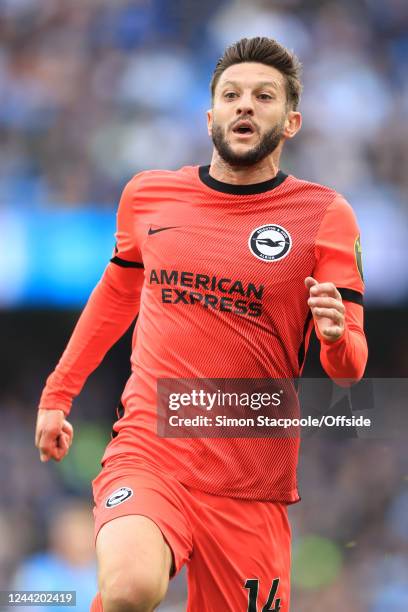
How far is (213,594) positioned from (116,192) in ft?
21.5

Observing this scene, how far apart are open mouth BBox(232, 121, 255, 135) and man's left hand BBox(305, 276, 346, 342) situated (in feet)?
3.29

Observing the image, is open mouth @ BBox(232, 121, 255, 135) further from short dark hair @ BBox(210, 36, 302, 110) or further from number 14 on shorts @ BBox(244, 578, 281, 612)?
number 14 on shorts @ BBox(244, 578, 281, 612)

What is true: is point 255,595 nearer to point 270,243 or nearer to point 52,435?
point 52,435

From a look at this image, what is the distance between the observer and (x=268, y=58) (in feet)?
14.8

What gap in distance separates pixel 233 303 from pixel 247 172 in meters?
0.64

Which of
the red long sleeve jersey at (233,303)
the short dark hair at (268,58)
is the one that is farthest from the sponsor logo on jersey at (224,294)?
the short dark hair at (268,58)

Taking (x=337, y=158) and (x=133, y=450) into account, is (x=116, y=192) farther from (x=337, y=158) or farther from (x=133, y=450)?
(x=133, y=450)

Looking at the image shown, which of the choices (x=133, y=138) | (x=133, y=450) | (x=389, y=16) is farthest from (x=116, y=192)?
(x=133, y=450)

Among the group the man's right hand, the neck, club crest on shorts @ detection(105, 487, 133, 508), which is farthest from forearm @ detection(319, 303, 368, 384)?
the man's right hand

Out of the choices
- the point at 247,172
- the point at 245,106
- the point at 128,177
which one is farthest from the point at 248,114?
the point at 128,177

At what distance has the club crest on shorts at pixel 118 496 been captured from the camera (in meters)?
3.84

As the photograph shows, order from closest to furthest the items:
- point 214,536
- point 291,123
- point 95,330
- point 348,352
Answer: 1. point 348,352
2. point 214,536
3. point 291,123
4. point 95,330

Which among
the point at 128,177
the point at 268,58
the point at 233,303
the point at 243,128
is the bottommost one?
the point at 233,303

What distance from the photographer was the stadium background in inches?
368
